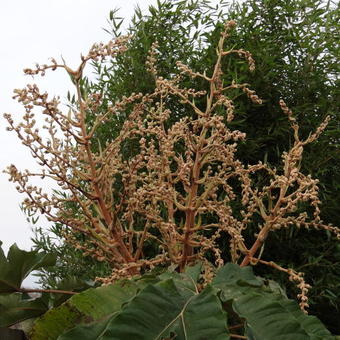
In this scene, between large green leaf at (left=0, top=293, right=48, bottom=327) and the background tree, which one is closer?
large green leaf at (left=0, top=293, right=48, bottom=327)

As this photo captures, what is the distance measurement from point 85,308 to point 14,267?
29cm

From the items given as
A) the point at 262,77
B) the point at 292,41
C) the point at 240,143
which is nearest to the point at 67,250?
the point at 240,143

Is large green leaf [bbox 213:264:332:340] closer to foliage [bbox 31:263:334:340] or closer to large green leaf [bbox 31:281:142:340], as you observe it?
foliage [bbox 31:263:334:340]

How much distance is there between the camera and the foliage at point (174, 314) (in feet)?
2.68

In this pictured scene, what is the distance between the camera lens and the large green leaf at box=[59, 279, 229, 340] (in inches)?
31.7

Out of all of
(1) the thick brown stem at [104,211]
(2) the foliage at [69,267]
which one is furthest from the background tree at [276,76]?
(1) the thick brown stem at [104,211]

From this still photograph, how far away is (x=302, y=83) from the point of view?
8.45 ft

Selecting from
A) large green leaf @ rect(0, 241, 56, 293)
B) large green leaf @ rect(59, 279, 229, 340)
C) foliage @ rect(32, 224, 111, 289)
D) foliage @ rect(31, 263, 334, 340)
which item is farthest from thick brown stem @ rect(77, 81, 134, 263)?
foliage @ rect(32, 224, 111, 289)

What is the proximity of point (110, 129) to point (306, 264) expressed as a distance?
3.08 ft

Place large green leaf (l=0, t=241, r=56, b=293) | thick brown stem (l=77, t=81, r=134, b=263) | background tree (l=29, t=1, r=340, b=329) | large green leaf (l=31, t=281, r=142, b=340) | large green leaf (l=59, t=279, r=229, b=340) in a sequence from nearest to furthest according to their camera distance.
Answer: large green leaf (l=59, t=279, r=229, b=340) → large green leaf (l=31, t=281, r=142, b=340) → large green leaf (l=0, t=241, r=56, b=293) → thick brown stem (l=77, t=81, r=134, b=263) → background tree (l=29, t=1, r=340, b=329)

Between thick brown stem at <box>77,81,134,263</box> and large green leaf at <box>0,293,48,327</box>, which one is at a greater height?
thick brown stem at <box>77,81,134,263</box>

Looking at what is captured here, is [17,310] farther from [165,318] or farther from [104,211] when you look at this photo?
[165,318]

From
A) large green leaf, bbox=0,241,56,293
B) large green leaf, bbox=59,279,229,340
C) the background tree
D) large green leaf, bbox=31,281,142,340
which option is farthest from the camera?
the background tree

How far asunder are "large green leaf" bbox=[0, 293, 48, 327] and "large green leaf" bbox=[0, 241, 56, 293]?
0.08 feet
